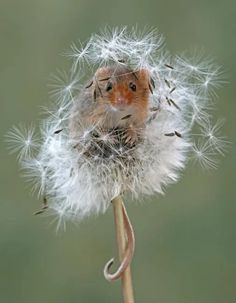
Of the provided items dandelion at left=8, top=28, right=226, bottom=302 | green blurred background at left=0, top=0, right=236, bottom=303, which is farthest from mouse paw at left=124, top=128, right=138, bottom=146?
green blurred background at left=0, top=0, right=236, bottom=303

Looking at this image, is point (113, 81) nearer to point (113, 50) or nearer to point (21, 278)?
point (113, 50)

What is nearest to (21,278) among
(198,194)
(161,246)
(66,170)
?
(161,246)

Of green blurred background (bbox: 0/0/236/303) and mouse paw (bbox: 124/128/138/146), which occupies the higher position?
green blurred background (bbox: 0/0/236/303)

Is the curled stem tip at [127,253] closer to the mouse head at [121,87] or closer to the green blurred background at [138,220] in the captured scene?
the mouse head at [121,87]

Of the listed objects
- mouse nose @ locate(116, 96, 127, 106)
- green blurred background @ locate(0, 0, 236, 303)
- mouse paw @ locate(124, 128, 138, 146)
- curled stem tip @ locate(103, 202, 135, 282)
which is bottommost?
curled stem tip @ locate(103, 202, 135, 282)

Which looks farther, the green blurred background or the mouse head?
the green blurred background

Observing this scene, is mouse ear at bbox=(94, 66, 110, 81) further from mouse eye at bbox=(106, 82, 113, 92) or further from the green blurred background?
the green blurred background

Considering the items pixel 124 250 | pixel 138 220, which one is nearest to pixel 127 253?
pixel 124 250
